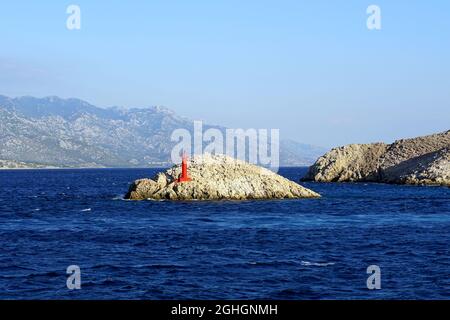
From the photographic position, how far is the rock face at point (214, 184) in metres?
84.7

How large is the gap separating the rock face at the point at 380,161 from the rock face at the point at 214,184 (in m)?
70.6

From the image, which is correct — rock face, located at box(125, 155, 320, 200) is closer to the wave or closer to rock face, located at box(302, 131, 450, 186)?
the wave

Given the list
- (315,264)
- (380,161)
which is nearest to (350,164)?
(380,161)

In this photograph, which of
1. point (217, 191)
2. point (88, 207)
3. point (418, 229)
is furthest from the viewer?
point (217, 191)

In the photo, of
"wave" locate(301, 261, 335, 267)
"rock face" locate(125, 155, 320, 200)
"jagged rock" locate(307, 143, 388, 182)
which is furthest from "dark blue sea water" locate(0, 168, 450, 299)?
"jagged rock" locate(307, 143, 388, 182)

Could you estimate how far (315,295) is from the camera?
28656mm

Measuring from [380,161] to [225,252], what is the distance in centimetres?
13446

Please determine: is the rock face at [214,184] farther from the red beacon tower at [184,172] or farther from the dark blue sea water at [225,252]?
the dark blue sea water at [225,252]

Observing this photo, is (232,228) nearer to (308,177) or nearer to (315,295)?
(315,295)

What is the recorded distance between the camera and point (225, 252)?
136ft

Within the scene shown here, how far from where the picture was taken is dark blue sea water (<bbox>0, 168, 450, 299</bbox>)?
30.0m
